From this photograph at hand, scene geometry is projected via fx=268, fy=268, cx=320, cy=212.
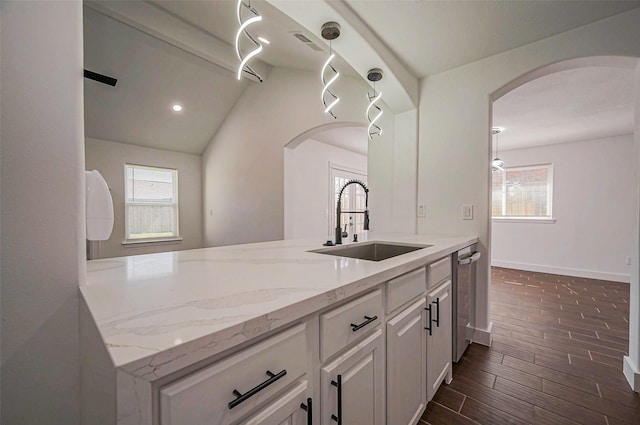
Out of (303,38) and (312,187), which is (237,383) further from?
(312,187)

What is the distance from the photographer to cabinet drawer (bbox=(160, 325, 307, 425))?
1.57ft

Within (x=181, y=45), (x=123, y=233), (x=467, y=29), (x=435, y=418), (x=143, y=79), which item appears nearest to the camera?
(x=435, y=418)

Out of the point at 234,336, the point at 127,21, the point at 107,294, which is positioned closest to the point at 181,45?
the point at 127,21

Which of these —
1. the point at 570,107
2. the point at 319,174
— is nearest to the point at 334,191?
the point at 319,174

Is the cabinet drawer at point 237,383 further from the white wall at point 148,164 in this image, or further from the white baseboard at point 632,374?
the white wall at point 148,164

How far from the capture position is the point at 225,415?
0.54 m

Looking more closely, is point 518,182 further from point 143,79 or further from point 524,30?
point 143,79

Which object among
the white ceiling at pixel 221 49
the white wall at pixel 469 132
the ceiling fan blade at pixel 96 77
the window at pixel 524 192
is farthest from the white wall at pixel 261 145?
the window at pixel 524 192

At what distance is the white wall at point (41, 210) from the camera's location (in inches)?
26.0

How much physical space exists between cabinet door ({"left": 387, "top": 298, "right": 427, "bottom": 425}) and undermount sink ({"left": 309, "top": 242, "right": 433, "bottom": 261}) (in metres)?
0.55

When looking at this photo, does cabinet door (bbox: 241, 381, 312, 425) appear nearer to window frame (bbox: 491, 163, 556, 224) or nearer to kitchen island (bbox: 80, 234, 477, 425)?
kitchen island (bbox: 80, 234, 477, 425)

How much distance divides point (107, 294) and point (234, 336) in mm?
439

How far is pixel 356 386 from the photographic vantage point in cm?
91

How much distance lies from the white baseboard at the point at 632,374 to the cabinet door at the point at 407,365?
4.79ft
